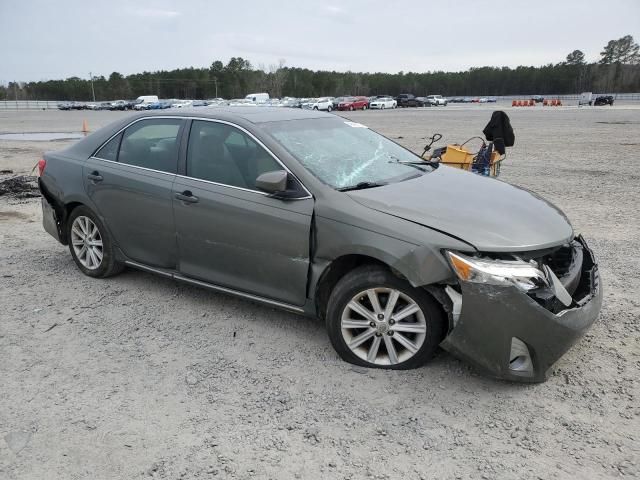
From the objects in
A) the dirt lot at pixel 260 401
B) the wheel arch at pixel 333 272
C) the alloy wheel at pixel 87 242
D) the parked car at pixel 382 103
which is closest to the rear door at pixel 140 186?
the alloy wheel at pixel 87 242

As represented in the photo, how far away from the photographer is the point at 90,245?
514 centimetres

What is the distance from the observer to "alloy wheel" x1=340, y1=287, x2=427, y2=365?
335 centimetres

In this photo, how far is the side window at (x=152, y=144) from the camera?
4.44 m

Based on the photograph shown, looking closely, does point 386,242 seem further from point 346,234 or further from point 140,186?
point 140,186

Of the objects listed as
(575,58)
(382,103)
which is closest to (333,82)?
(575,58)

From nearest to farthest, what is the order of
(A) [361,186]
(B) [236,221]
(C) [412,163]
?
1. (A) [361,186]
2. (B) [236,221]
3. (C) [412,163]

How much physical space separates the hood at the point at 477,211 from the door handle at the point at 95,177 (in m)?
2.48

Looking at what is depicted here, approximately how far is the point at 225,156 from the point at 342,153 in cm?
90

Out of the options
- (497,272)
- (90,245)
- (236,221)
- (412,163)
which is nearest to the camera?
(497,272)

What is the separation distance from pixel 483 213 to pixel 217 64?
14358 centimetres

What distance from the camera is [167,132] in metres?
4.53

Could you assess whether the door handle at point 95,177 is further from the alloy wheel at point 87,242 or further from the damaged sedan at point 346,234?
the alloy wheel at point 87,242

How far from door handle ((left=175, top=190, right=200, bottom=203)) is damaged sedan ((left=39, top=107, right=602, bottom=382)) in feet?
0.04

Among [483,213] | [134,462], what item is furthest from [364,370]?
[134,462]
